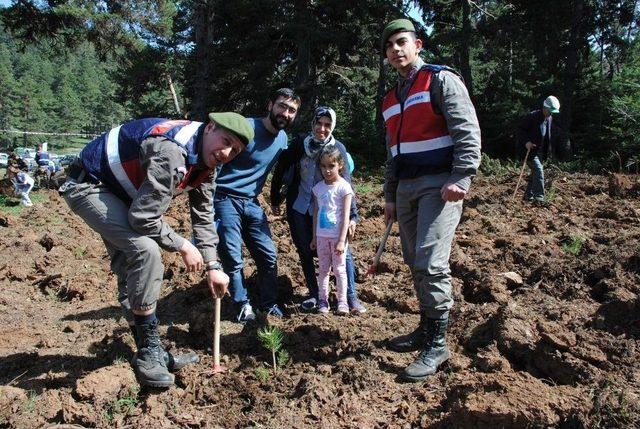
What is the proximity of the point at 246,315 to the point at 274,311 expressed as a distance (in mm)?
234

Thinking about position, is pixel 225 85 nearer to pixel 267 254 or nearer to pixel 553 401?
pixel 267 254

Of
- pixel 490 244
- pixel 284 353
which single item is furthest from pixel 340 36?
pixel 284 353

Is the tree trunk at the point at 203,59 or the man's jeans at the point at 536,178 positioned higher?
the tree trunk at the point at 203,59

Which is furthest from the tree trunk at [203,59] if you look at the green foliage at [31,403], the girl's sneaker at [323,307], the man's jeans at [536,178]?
the green foliage at [31,403]

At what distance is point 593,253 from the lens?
4.79m

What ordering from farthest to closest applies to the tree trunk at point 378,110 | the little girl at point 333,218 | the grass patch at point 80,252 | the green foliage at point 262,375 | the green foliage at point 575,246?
the tree trunk at point 378,110 < the grass patch at point 80,252 < the green foliage at point 575,246 < the little girl at point 333,218 < the green foliage at point 262,375

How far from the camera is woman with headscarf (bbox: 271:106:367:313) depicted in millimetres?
4023

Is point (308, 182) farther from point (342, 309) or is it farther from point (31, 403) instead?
point (31, 403)

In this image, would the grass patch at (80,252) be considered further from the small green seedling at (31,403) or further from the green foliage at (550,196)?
the green foliage at (550,196)

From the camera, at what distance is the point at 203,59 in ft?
57.0

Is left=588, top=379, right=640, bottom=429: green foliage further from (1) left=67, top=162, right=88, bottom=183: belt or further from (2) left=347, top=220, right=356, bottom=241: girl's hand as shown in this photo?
(1) left=67, top=162, right=88, bottom=183: belt

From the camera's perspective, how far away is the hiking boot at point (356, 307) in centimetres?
405

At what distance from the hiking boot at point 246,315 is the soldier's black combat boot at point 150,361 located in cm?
96

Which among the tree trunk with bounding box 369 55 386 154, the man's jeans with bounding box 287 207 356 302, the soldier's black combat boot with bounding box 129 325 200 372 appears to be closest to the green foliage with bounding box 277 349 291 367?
the soldier's black combat boot with bounding box 129 325 200 372
